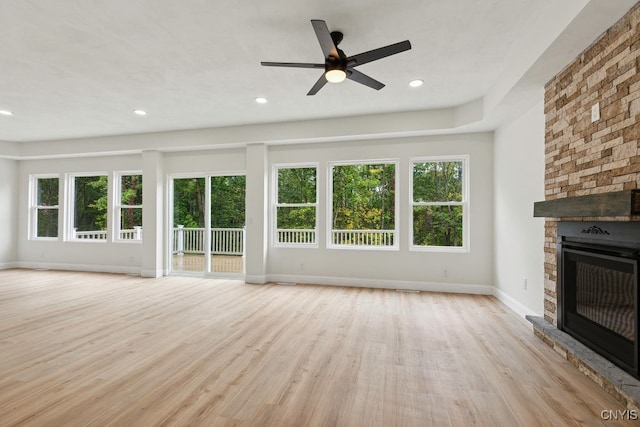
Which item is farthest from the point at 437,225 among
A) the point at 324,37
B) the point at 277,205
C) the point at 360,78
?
the point at 324,37

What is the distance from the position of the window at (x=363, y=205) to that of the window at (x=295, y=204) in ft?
1.26

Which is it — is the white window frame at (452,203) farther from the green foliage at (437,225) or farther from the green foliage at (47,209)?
the green foliage at (47,209)

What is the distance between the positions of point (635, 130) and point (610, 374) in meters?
1.61

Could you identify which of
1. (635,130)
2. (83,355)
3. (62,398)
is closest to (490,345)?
(635,130)

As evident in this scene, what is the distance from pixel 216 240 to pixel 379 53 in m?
5.00

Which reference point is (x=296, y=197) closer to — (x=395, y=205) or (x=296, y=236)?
(x=296, y=236)

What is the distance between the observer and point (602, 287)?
2.47 m

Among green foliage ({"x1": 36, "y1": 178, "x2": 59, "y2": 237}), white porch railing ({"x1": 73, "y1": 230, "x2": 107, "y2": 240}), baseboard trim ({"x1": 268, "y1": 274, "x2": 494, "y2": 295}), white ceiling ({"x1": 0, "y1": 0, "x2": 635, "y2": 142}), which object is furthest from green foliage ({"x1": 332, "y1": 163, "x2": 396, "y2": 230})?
green foliage ({"x1": 36, "y1": 178, "x2": 59, "y2": 237})

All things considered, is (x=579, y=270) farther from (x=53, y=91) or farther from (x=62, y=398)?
(x=53, y=91)

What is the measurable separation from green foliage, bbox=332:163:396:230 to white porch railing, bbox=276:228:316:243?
1.52ft

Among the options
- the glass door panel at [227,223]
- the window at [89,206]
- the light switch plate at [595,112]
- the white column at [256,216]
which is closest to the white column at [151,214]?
the glass door panel at [227,223]

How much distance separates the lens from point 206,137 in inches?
237

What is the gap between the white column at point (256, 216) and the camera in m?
5.86

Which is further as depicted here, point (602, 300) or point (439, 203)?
point (439, 203)
